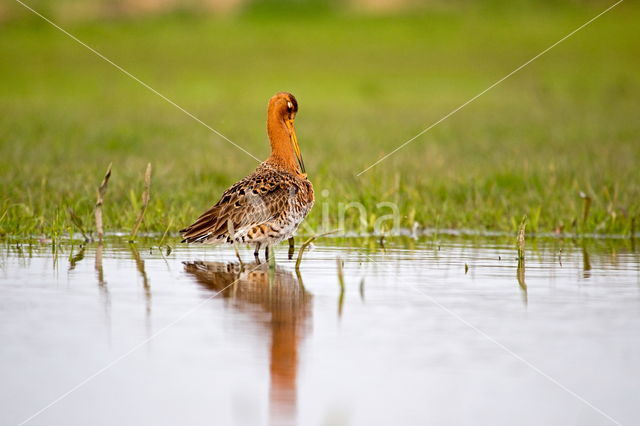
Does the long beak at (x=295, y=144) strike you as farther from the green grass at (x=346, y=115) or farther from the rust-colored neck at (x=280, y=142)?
the green grass at (x=346, y=115)

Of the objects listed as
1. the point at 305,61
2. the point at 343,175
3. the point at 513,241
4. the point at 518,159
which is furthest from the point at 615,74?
the point at 513,241

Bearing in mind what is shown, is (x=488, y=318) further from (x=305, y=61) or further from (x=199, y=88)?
(x=305, y=61)

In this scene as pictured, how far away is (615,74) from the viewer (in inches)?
1725

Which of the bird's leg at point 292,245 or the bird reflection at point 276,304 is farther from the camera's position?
the bird's leg at point 292,245

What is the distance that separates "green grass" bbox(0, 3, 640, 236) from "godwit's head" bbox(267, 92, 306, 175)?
1044 mm

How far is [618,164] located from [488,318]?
10216 mm

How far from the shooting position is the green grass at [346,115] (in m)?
12.2

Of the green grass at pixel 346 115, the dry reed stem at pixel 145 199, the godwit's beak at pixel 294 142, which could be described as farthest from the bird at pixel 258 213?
the green grass at pixel 346 115

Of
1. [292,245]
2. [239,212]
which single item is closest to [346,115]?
[292,245]

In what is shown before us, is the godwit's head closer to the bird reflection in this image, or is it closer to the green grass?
the green grass

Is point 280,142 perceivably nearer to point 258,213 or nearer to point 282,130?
point 282,130

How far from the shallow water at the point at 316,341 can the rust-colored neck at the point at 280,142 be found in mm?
1723

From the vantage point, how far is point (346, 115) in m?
29.2

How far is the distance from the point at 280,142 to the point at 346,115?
1874 cm
